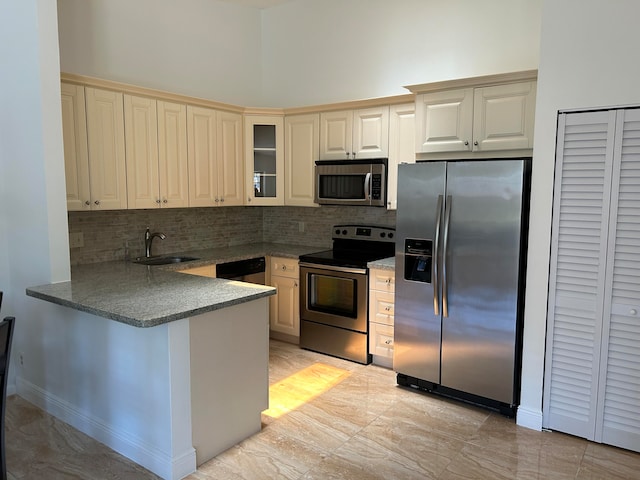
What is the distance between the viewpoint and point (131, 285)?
2.87 meters

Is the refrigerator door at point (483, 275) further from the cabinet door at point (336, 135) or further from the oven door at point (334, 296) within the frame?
the cabinet door at point (336, 135)

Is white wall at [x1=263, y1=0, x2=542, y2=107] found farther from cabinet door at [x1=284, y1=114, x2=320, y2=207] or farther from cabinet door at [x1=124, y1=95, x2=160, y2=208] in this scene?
cabinet door at [x1=124, y1=95, x2=160, y2=208]

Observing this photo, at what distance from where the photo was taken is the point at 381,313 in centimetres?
377

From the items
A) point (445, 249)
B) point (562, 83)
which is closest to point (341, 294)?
point (445, 249)

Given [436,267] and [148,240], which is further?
[148,240]

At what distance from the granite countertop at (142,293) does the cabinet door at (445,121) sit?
171 cm

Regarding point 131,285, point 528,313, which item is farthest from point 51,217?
point 528,313

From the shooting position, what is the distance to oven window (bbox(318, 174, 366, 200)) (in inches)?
160

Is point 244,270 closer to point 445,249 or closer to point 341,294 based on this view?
point 341,294

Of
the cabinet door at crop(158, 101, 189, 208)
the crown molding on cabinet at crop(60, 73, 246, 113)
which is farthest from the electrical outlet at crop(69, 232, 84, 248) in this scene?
the crown molding on cabinet at crop(60, 73, 246, 113)

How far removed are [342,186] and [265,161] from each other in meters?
0.92

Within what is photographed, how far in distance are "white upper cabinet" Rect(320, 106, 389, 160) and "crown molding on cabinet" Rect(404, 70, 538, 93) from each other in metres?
0.55

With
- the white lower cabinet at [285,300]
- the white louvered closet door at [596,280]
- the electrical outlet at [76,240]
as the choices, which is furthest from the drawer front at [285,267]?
the white louvered closet door at [596,280]

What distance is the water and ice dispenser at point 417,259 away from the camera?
325cm
